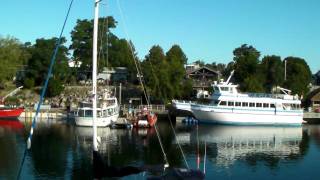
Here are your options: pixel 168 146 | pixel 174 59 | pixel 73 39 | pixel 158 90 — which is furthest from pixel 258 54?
pixel 168 146

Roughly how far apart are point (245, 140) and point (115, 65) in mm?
54405

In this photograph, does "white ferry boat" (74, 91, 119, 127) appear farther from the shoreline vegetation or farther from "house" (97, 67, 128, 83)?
"house" (97, 67, 128, 83)

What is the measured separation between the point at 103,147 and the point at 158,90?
3905 centimetres

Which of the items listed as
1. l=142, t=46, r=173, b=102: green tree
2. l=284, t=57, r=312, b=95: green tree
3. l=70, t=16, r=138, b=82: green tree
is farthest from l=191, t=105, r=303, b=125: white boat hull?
l=70, t=16, r=138, b=82: green tree

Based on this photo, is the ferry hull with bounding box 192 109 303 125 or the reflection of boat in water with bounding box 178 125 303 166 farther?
the ferry hull with bounding box 192 109 303 125

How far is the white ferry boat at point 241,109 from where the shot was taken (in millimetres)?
76062

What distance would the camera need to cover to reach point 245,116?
76750 mm

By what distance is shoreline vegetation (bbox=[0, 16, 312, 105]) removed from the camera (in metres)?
91.4

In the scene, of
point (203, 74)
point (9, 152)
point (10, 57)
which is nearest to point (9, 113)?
point (10, 57)

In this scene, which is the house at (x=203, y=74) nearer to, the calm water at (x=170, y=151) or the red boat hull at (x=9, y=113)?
the calm water at (x=170, y=151)

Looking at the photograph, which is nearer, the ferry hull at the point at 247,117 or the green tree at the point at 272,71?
the ferry hull at the point at 247,117

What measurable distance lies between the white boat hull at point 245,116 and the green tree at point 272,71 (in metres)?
21.7

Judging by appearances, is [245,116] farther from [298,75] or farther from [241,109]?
[298,75]

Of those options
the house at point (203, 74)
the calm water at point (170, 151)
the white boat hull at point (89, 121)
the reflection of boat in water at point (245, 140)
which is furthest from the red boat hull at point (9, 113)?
the house at point (203, 74)
